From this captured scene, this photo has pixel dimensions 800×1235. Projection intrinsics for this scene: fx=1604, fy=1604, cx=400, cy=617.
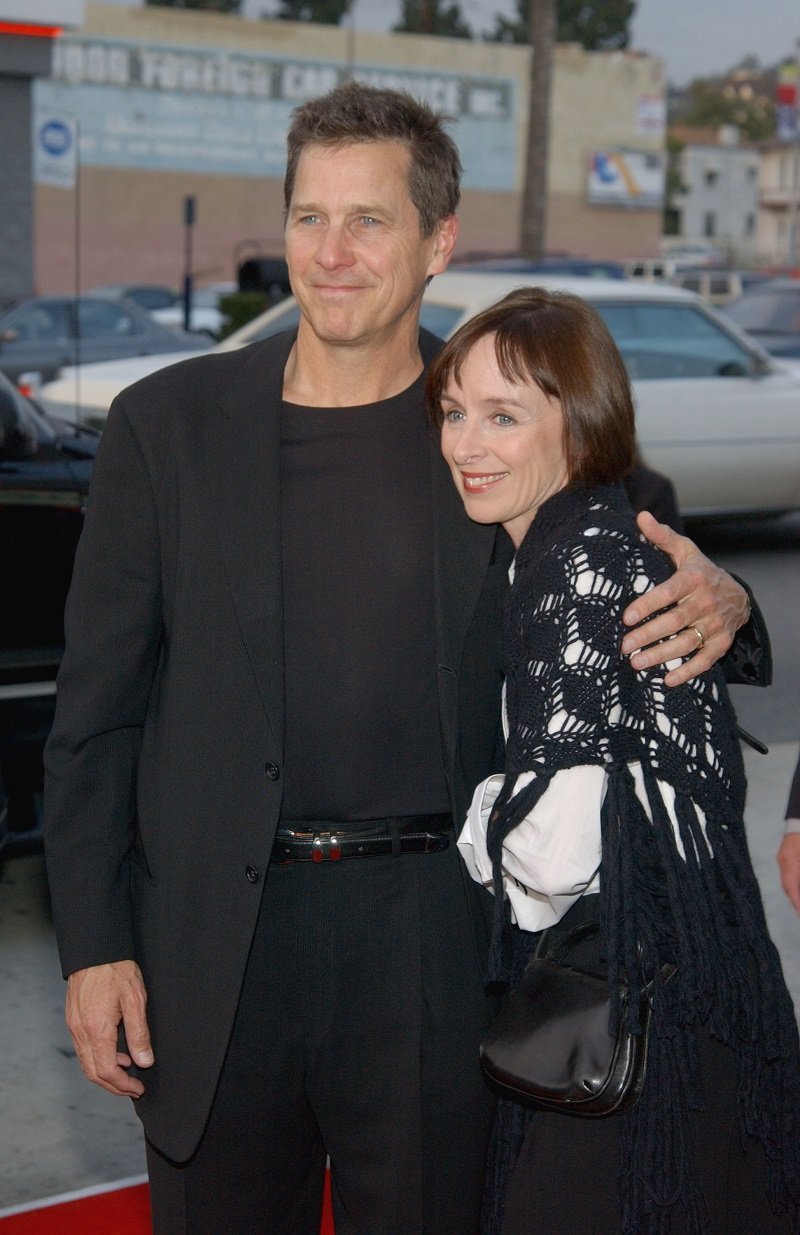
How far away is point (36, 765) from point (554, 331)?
311 cm

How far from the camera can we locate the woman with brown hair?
1939 mm

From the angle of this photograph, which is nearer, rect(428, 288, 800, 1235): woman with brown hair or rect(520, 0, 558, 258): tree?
rect(428, 288, 800, 1235): woman with brown hair

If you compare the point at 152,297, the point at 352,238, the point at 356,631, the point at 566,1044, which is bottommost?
the point at 152,297

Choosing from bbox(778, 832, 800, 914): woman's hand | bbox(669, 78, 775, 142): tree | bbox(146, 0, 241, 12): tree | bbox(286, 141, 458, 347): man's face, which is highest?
bbox(669, 78, 775, 142): tree

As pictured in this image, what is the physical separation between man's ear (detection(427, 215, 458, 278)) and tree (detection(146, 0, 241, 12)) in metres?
65.3

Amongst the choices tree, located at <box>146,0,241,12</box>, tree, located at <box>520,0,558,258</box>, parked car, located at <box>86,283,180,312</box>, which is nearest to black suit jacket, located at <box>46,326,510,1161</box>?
tree, located at <box>520,0,558,258</box>

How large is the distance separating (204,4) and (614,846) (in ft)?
220

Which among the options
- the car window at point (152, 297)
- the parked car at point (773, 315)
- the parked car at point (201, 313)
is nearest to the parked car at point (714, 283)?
the parked car at point (201, 313)

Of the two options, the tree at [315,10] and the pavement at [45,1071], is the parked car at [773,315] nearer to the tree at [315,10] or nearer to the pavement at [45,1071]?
the pavement at [45,1071]

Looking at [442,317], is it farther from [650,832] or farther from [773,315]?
[650,832]

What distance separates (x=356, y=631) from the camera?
2.17 meters

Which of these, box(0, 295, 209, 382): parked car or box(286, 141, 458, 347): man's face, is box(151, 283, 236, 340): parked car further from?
box(286, 141, 458, 347): man's face

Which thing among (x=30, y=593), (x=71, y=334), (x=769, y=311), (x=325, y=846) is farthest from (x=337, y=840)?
(x=71, y=334)

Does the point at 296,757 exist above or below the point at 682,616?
below
